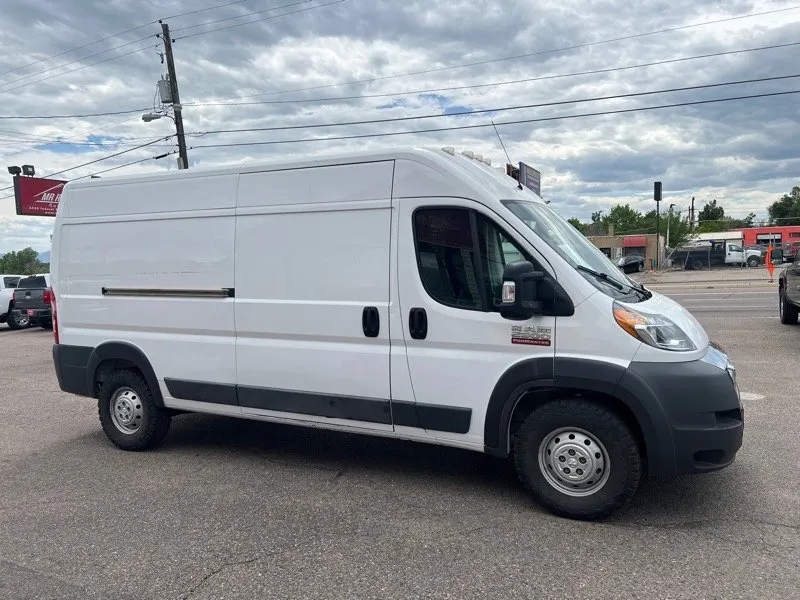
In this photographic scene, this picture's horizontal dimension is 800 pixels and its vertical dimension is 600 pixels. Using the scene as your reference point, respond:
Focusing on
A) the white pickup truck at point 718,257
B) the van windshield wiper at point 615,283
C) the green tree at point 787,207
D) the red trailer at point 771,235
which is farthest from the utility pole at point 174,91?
the green tree at point 787,207

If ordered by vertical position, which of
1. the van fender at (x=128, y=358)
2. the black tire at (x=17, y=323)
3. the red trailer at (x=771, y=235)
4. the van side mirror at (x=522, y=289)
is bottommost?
the black tire at (x=17, y=323)

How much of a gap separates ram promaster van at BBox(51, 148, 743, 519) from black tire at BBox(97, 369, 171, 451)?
0.02 m

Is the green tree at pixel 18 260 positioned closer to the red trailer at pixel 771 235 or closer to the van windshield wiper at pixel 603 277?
the red trailer at pixel 771 235

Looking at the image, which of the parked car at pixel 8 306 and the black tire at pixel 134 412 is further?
the parked car at pixel 8 306

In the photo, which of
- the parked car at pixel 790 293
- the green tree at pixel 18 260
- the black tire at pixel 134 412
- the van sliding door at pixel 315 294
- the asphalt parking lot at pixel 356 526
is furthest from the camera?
the green tree at pixel 18 260

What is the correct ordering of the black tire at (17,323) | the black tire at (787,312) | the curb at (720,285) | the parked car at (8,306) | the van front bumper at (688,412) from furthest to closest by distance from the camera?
the curb at (720,285)
the black tire at (17,323)
the parked car at (8,306)
the black tire at (787,312)
the van front bumper at (688,412)

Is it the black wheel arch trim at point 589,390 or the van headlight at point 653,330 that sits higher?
the van headlight at point 653,330

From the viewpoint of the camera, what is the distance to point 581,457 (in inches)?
158

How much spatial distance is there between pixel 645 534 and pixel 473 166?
103 inches

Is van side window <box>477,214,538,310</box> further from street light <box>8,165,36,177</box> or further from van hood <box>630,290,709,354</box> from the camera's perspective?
street light <box>8,165,36,177</box>

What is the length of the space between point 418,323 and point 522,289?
0.82 metres

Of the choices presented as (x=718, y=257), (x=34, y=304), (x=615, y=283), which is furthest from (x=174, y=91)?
(x=718, y=257)

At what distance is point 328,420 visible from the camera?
4848 mm

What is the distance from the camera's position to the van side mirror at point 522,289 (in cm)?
386
